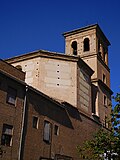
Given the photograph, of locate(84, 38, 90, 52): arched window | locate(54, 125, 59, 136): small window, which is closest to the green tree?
locate(54, 125, 59, 136): small window

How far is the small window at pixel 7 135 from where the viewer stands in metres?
18.3

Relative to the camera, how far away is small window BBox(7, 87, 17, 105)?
19261 millimetres

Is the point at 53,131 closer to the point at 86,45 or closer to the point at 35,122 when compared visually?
the point at 35,122

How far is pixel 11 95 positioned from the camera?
19.5 meters

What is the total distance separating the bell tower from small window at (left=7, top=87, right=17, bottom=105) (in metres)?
16.7

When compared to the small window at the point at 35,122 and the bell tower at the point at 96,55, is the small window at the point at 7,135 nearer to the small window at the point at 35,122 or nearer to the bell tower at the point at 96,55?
the small window at the point at 35,122

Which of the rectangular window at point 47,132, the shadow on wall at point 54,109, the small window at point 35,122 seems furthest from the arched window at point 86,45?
the small window at point 35,122

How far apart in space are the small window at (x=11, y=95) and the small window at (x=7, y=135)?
Answer: 1741 mm

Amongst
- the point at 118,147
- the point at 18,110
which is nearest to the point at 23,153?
the point at 18,110

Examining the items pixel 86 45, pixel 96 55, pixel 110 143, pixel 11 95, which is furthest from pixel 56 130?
pixel 86 45

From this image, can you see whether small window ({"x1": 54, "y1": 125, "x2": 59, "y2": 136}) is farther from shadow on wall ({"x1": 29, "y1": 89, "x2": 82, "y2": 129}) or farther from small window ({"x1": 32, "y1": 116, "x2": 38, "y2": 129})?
small window ({"x1": 32, "y1": 116, "x2": 38, "y2": 129})

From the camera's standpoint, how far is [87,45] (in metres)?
41.0

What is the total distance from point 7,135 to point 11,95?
282 centimetres

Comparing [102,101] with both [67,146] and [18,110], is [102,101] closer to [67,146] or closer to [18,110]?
[67,146]
